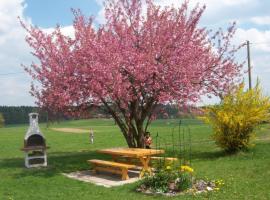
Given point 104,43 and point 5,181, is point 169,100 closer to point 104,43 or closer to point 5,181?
point 104,43

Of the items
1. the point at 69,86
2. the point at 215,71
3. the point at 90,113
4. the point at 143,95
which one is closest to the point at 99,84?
the point at 69,86

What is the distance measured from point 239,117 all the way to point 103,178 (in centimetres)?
525

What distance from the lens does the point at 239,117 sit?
15336 millimetres

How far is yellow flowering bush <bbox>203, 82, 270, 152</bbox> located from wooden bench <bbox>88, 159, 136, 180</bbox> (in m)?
4.32

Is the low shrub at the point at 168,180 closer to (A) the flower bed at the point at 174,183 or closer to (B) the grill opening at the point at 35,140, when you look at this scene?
(A) the flower bed at the point at 174,183

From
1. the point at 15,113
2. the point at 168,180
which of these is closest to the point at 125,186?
the point at 168,180

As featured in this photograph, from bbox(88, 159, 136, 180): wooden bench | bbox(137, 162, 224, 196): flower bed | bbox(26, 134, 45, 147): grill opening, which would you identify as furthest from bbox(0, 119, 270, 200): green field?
bbox(88, 159, 136, 180): wooden bench

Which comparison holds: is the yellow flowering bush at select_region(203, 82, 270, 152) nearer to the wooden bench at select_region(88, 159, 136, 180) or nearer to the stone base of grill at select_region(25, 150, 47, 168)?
the wooden bench at select_region(88, 159, 136, 180)

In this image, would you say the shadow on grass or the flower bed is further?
the shadow on grass

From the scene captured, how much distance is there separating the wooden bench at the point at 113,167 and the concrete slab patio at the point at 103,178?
168 mm

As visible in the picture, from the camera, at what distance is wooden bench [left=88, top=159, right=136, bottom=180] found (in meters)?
12.3

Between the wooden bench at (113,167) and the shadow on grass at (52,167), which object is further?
the shadow on grass at (52,167)

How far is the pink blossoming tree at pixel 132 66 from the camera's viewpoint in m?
14.6

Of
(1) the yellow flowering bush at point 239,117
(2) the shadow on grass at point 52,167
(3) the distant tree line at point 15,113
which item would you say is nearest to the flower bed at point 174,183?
(2) the shadow on grass at point 52,167
